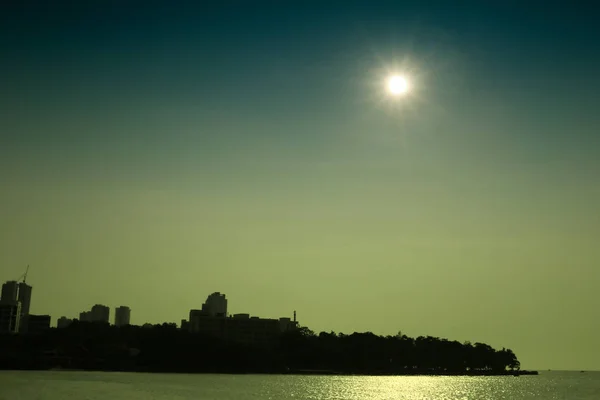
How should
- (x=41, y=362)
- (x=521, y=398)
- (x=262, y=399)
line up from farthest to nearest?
(x=41, y=362) → (x=521, y=398) → (x=262, y=399)

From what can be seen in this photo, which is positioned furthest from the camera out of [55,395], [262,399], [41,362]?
[41,362]

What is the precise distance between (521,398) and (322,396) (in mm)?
44167

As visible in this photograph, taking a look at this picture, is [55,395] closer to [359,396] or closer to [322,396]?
[322,396]

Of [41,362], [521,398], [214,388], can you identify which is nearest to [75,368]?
[41,362]

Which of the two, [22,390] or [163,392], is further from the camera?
[163,392]

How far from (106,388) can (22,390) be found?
57.2ft

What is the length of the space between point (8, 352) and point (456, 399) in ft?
447

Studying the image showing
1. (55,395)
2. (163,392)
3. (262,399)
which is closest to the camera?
(55,395)

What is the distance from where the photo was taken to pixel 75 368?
7825 inches

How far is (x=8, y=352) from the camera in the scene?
7854 inches

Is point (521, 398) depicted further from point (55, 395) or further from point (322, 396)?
point (55, 395)

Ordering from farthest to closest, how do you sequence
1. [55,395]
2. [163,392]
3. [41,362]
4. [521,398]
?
→ [41,362] → [521,398] → [163,392] → [55,395]

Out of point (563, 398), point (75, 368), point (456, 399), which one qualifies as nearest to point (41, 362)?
point (75, 368)

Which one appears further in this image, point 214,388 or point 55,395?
point 214,388
